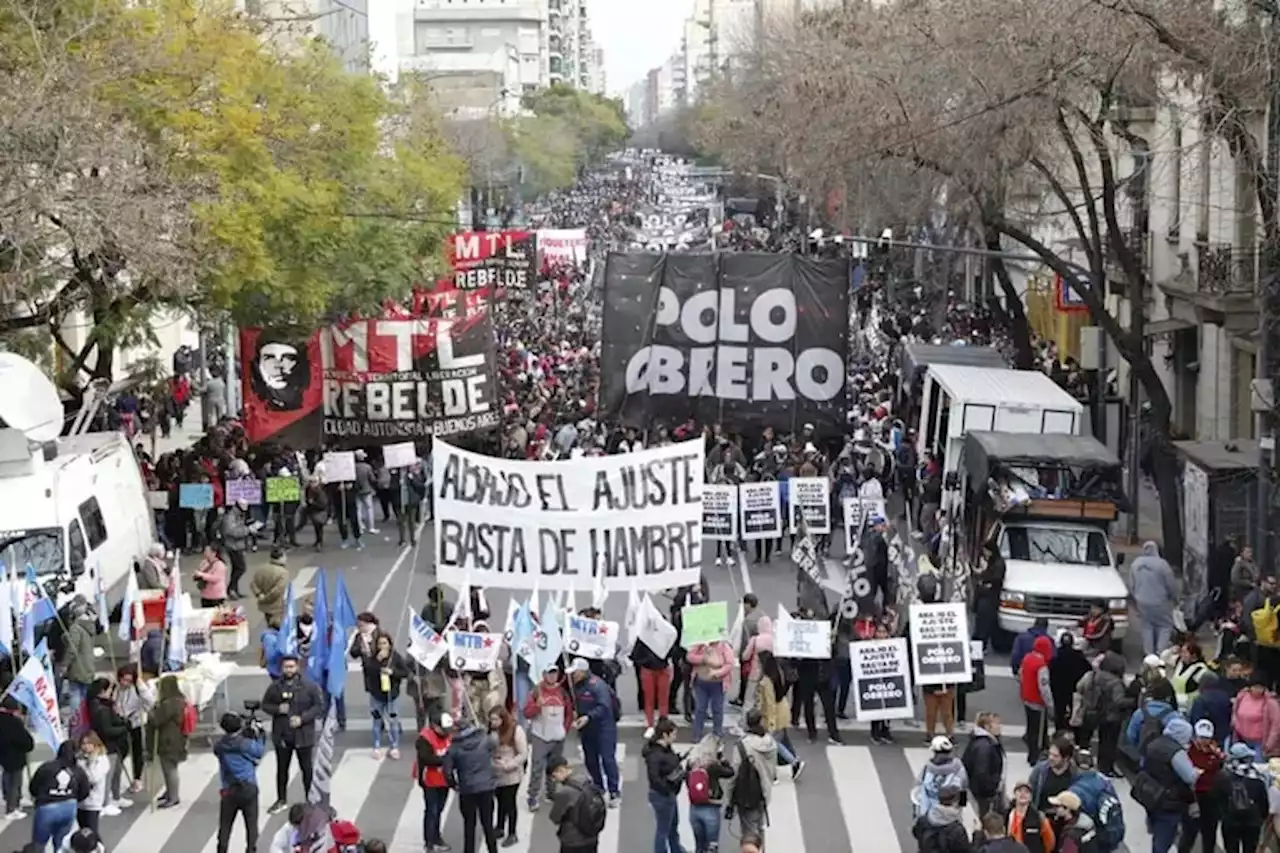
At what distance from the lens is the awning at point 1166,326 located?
36438 millimetres

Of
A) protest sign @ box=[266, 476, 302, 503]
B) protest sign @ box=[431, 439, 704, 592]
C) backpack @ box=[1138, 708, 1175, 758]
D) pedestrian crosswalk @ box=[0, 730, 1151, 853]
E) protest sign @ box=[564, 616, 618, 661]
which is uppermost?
protest sign @ box=[431, 439, 704, 592]

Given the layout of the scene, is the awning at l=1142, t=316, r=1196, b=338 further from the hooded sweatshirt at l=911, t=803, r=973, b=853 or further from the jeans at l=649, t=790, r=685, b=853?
the hooded sweatshirt at l=911, t=803, r=973, b=853

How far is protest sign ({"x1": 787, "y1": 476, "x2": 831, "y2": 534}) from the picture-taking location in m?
26.9

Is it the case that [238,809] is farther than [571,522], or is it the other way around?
[571,522]

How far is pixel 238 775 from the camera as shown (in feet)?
48.1

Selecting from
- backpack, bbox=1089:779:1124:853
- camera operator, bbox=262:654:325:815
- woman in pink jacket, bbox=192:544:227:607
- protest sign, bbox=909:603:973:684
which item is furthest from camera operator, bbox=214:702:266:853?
woman in pink jacket, bbox=192:544:227:607

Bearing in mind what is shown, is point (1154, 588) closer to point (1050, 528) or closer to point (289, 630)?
point (1050, 528)

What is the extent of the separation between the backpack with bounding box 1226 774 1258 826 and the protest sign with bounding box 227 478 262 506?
54.7 feet

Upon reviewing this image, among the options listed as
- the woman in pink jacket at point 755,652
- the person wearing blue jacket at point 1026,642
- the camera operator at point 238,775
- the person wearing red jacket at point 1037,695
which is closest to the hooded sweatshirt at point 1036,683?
the person wearing red jacket at point 1037,695

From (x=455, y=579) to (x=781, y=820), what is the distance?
429cm

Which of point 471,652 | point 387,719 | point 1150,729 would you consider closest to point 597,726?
point 471,652

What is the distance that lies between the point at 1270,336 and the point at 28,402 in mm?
14795

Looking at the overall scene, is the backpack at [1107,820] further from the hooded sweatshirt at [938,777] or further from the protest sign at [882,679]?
the protest sign at [882,679]

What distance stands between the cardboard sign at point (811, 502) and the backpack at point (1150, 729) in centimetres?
1185
